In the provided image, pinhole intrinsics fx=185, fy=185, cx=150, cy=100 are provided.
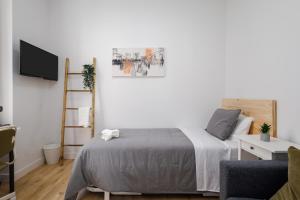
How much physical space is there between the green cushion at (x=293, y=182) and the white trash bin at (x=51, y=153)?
3.07m

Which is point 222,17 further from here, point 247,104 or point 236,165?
point 236,165

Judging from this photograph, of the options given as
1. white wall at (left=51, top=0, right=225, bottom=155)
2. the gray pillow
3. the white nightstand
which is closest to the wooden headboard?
the gray pillow

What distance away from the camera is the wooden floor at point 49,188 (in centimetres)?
212

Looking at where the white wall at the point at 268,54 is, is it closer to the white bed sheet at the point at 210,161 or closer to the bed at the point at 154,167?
the bed at the point at 154,167

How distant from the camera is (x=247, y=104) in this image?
8.44 feet

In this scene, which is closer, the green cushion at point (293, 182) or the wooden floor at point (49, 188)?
the green cushion at point (293, 182)

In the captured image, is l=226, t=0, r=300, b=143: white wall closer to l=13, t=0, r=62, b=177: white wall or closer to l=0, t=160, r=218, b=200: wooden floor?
l=0, t=160, r=218, b=200: wooden floor

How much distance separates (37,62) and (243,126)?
9.90 feet

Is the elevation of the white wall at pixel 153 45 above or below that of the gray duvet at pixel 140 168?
above

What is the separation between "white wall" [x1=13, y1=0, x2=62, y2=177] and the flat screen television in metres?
0.14

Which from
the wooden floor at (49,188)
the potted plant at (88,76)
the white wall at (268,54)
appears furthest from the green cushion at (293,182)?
the potted plant at (88,76)

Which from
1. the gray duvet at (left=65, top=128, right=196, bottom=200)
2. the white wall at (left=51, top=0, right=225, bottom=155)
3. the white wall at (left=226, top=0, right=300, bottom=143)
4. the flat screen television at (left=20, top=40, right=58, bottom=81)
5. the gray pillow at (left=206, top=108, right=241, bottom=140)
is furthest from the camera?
the white wall at (left=51, top=0, right=225, bottom=155)

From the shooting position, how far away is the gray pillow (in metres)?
2.33

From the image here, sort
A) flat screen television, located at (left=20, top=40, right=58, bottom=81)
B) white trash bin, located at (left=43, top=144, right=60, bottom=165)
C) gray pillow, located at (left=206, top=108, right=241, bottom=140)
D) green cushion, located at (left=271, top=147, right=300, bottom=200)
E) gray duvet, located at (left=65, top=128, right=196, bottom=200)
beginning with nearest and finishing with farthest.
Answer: green cushion, located at (left=271, top=147, right=300, bottom=200) → gray duvet, located at (left=65, top=128, right=196, bottom=200) → gray pillow, located at (left=206, top=108, right=241, bottom=140) → flat screen television, located at (left=20, top=40, right=58, bottom=81) → white trash bin, located at (left=43, top=144, right=60, bottom=165)
